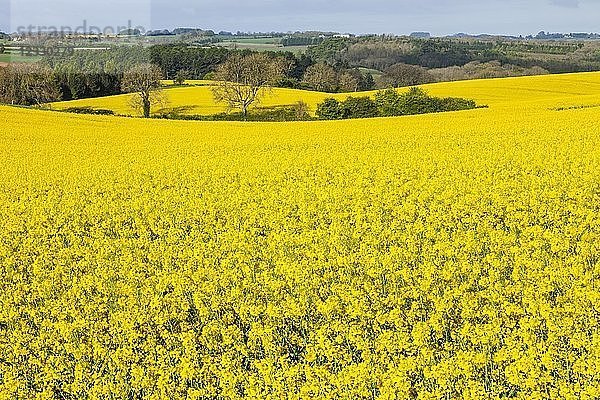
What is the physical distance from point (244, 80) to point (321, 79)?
26230 mm

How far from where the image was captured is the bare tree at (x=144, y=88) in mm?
53969

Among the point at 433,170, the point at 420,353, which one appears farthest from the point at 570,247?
the point at 433,170

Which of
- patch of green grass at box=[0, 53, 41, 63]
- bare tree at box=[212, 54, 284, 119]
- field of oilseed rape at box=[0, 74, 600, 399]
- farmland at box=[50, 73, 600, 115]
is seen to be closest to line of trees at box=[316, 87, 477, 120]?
farmland at box=[50, 73, 600, 115]

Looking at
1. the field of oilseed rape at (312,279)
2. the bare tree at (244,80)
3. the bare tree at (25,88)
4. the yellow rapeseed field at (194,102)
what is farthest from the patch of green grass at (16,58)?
the field of oilseed rape at (312,279)

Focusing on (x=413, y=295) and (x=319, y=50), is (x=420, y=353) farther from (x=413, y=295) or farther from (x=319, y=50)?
(x=319, y=50)

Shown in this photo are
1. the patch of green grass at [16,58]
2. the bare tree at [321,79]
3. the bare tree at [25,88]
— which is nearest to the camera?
the bare tree at [25,88]

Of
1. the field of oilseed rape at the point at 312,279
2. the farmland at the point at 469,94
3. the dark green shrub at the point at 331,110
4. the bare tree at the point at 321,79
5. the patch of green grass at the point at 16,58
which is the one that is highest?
the patch of green grass at the point at 16,58

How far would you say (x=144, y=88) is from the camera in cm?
5412

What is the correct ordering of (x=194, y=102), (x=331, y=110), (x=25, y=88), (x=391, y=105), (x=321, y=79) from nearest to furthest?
(x=391, y=105)
(x=331, y=110)
(x=194, y=102)
(x=25, y=88)
(x=321, y=79)

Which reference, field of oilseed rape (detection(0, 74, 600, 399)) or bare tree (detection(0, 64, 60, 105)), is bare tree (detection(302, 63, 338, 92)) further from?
field of oilseed rape (detection(0, 74, 600, 399))

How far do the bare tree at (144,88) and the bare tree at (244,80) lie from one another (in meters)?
5.63

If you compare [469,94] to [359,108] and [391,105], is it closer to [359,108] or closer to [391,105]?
[391,105]

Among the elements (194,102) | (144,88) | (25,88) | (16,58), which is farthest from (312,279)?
(16,58)

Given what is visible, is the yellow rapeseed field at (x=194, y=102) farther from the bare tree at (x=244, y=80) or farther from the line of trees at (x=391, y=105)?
the line of trees at (x=391, y=105)
